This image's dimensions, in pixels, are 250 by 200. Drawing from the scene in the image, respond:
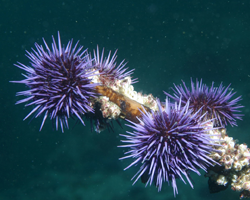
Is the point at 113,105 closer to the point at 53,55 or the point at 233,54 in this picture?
the point at 53,55

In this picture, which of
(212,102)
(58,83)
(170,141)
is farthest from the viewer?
(212,102)

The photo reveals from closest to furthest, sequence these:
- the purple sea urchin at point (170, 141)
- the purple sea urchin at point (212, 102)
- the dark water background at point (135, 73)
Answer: the purple sea urchin at point (170, 141) → the purple sea urchin at point (212, 102) → the dark water background at point (135, 73)

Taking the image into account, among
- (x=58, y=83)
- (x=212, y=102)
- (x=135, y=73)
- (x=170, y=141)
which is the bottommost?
(x=170, y=141)

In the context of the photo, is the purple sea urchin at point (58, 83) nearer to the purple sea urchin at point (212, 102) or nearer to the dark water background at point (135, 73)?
the purple sea urchin at point (212, 102)

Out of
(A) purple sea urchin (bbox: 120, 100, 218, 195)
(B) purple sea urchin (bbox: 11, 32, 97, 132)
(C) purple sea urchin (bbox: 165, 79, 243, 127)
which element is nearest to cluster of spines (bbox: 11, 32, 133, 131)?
(B) purple sea urchin (bbox: 11, 32, 97, 132)

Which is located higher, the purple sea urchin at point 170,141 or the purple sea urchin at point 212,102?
the purple sea urchin at point 212,102

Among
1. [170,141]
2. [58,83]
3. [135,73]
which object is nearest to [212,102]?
[170,141]

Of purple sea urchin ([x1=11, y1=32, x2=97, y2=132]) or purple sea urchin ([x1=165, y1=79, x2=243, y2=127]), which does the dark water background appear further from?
purple sea urchin ([x1=11, y1=32, x2=97, y2=132])

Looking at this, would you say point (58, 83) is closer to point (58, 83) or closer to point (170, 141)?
point (58, 83)

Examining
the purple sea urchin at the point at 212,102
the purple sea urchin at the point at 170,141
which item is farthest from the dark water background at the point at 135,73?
the purple sea urchin at the point at 170,141
